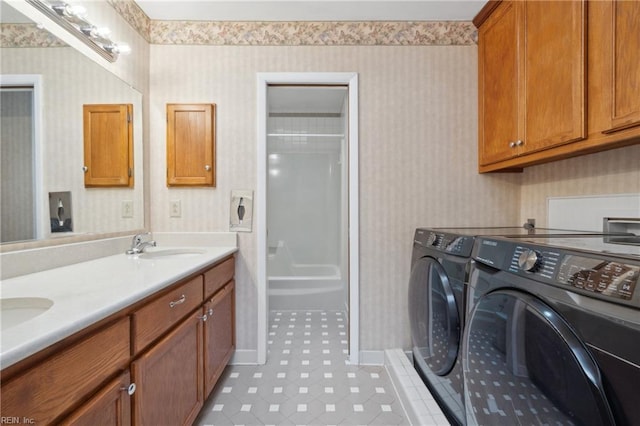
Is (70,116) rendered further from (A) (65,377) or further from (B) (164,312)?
(A) (65,377)

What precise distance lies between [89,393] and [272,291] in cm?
242

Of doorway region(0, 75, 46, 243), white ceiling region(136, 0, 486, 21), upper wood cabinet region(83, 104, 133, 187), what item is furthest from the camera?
white ceiling region(136, 0, 486, 21)

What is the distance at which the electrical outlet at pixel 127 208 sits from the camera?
175 cm

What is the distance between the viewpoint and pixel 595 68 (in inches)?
45.5

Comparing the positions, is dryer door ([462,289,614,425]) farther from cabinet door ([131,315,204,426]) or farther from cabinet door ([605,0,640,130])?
cabinet door ([131,315,204,426])

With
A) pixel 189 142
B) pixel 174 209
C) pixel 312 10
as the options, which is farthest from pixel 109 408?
pixel 312 10

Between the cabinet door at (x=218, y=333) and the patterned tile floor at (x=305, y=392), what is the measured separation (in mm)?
155

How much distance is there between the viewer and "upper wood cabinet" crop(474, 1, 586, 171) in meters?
1.24

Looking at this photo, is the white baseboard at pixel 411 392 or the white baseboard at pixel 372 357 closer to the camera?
the white baseboard at pixel 411 392

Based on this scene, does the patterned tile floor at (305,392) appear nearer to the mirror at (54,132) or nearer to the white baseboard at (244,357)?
the white baseboard at (244,357)

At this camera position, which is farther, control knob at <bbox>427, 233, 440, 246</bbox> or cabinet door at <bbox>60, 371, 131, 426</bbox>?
control knob at <bbox>427, 233, 440, 246</bbox>

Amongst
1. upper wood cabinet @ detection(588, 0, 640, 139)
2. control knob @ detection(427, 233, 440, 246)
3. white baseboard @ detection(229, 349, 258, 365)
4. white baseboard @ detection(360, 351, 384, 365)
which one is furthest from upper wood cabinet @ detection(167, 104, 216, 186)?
upper wood cabinet @ detection(588, 0, 640, 139)

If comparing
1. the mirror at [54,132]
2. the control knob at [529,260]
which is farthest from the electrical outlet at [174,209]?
the control knob at [529,260]

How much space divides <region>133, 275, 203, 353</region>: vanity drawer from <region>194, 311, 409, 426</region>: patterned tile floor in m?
0.68
